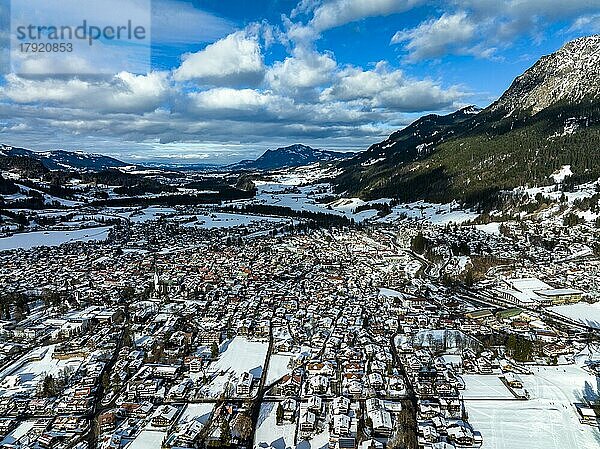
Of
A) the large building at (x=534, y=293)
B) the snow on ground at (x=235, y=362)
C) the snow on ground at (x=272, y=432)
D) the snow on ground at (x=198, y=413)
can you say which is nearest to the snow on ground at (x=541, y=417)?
the snow on ground at (x=272, y=432)

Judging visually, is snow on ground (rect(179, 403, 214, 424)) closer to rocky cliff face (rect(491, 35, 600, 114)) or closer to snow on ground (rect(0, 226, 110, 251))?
snow on ground (rect(0, 226, 110, 251))

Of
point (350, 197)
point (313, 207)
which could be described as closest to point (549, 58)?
point (350, 197)

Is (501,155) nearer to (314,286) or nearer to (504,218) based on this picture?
(504,218)

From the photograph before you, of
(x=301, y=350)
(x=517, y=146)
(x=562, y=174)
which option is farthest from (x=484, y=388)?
(x=517, y=146)

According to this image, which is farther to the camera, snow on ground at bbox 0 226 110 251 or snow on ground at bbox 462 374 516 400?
snow on ground at bbox 0 226 110 251

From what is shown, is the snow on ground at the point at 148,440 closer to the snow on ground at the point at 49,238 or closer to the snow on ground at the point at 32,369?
Result: the snow on ground at the point at 32,369

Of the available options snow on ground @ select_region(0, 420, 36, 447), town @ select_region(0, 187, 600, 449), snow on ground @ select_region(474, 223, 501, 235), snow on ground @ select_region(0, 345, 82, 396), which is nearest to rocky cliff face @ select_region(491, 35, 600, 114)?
snow on ground @ select_region(474, 223, 501, 235)
